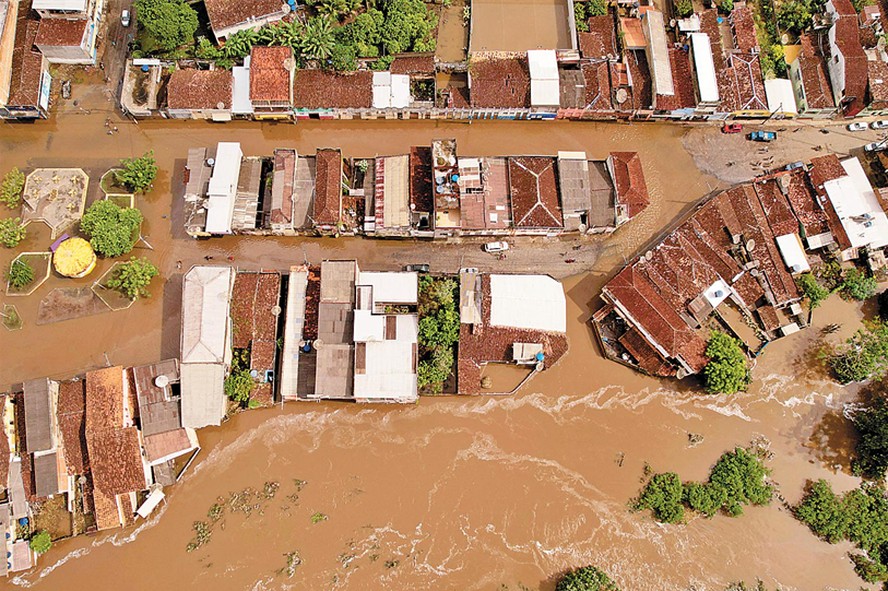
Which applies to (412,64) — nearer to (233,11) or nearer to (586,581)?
(233,11)

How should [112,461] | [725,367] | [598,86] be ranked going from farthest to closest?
1. [598,86]
2. [725,367]
3. [112,461]

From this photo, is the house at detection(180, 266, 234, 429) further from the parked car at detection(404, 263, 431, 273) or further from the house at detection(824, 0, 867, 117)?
the house at detection(824, 0, 867, 117)

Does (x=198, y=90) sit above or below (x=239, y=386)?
above

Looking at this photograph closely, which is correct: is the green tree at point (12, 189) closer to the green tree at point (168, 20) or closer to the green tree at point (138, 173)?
the green tree at point (138, 173)

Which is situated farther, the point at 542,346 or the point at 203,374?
the point at 542,346

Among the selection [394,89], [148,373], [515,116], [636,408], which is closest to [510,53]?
[515,116]

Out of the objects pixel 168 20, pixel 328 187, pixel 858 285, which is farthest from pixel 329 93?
pixel 858 285

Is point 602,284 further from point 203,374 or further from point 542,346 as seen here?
point 203,374
